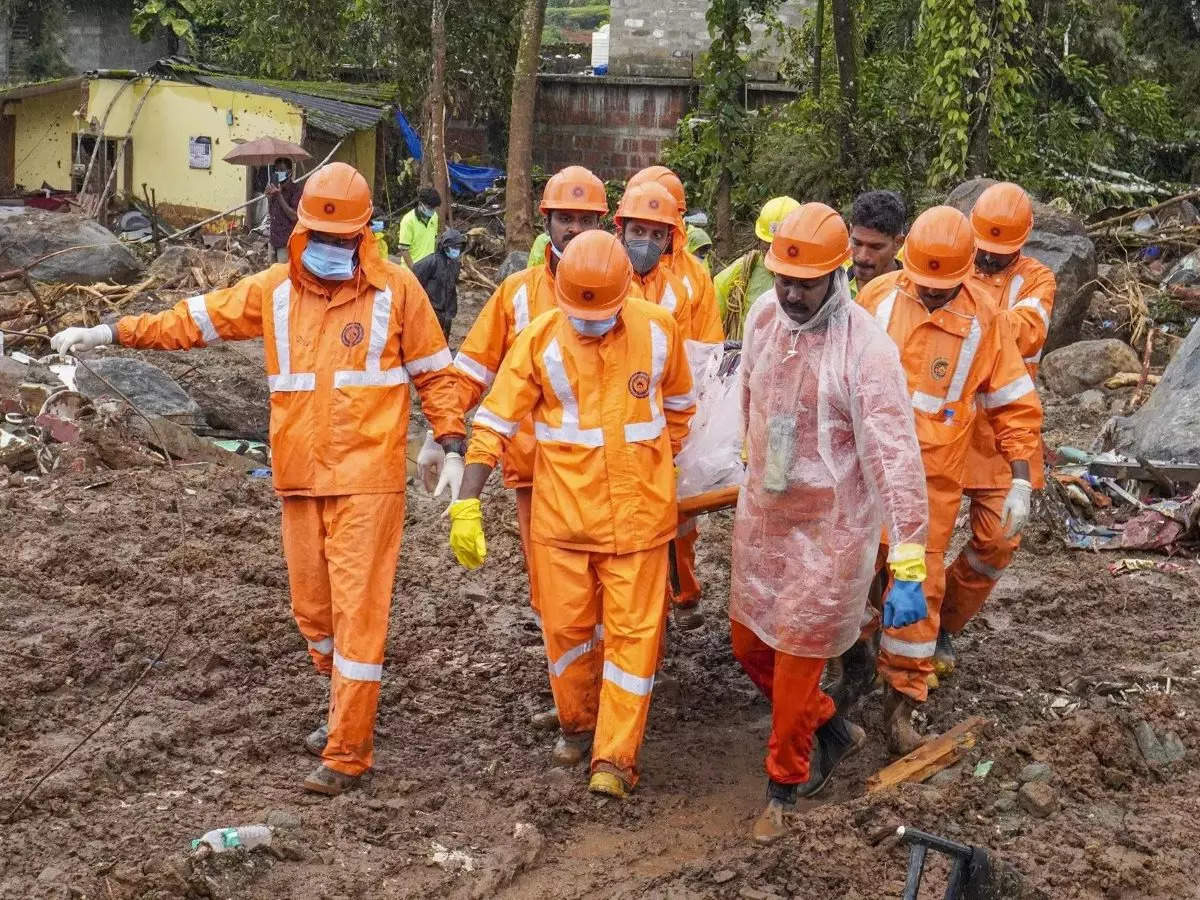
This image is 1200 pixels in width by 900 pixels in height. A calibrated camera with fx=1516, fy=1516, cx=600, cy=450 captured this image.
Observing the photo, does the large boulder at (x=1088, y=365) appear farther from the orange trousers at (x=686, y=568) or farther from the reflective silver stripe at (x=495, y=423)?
the reflective silver stripe at (x=495, y=423)

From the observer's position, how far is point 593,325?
4871 millimetres

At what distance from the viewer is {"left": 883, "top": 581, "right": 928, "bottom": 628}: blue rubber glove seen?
4305 mm

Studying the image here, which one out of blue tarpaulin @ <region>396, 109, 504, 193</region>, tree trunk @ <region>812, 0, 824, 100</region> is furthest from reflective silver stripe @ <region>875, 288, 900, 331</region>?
blue tarpaulin @ <region>396, 109, 504, 193</region>

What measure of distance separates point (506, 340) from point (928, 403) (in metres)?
A: 1.54

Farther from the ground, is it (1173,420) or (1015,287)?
(1015,287)

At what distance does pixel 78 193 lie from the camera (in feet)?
75.3

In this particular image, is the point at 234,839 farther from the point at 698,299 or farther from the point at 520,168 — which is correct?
the point at 520,168

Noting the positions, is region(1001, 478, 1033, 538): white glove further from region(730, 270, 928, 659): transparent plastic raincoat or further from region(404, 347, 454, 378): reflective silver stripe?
region(404, 347, 454, 378): reflective silver stripe

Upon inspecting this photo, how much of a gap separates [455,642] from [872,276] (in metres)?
2.39

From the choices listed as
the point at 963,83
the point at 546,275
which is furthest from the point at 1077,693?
the point at 963,83

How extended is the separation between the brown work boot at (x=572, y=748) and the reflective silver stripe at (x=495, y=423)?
111 cm

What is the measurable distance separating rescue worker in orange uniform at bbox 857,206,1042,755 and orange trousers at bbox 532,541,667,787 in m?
1.01

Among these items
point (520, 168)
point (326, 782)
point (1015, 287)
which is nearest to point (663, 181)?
point (1015, 287)

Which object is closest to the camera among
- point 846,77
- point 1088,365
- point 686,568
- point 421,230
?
point 686,568
